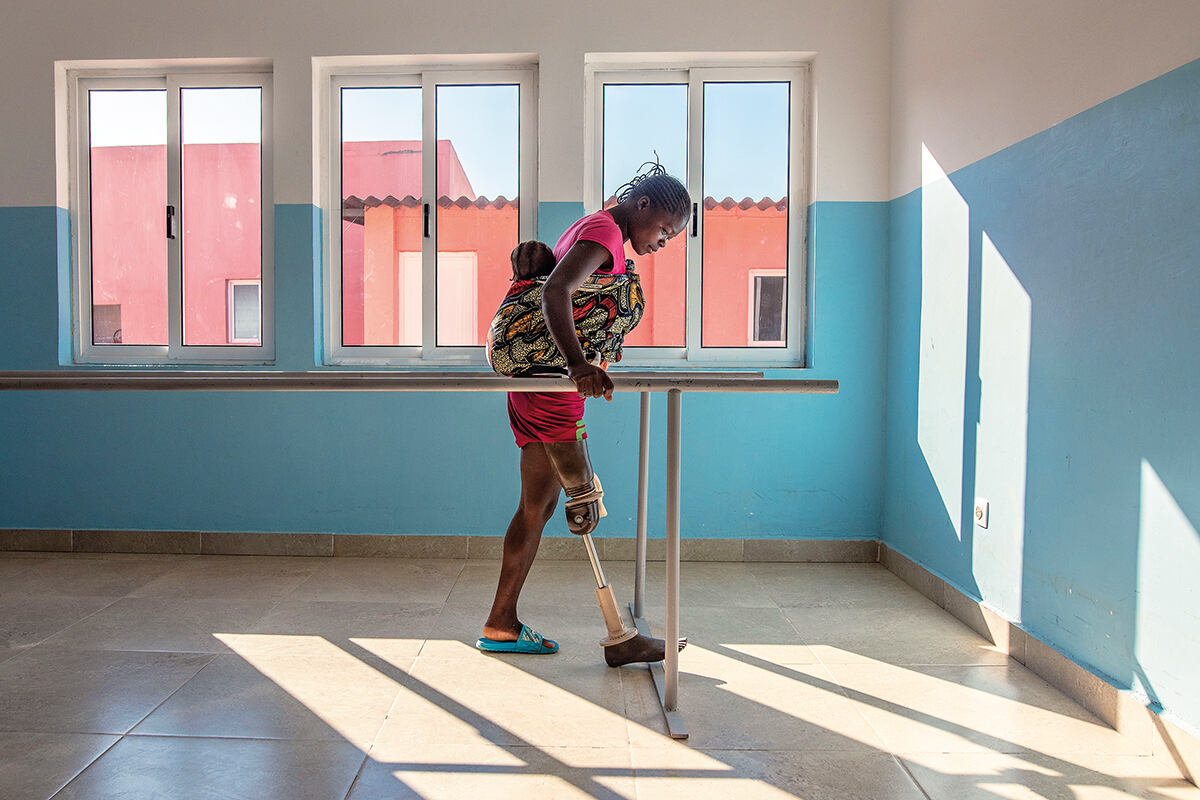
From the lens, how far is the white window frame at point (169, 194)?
364 centimetres

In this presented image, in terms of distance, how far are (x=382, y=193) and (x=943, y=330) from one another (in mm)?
2474

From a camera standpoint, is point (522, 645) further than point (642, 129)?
No

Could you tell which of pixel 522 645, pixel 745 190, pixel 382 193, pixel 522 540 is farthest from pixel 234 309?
pixel 745 190

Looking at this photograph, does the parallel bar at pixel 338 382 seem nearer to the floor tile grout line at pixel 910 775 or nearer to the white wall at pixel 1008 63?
the floor tile grout line at pixel 910 775

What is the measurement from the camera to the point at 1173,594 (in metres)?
1.78

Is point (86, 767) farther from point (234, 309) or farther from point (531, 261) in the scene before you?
point (234, 309)

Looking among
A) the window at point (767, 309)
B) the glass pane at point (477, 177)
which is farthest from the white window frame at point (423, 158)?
the window at point (767, 309)

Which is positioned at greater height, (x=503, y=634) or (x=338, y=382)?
(x=338, y=382)

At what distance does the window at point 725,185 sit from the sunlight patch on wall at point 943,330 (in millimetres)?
617

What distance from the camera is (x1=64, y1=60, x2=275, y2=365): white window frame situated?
364 centimetres

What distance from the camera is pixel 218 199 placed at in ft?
12.1

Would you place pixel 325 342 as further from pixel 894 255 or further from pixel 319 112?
pixel 894 255

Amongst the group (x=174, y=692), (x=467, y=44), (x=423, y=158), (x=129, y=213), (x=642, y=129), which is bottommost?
(x=174, y=692)

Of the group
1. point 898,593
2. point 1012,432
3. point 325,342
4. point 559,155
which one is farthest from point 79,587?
point 1012,432
